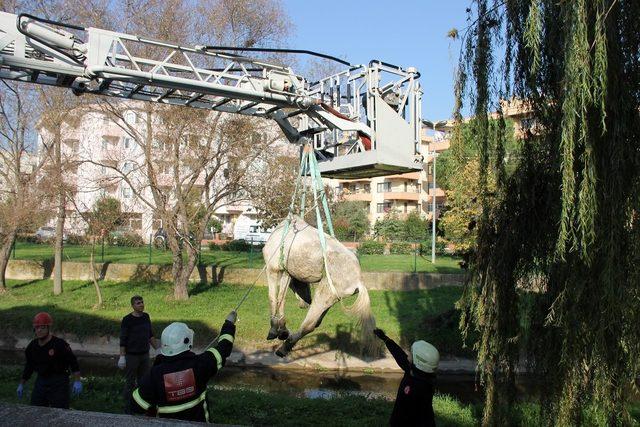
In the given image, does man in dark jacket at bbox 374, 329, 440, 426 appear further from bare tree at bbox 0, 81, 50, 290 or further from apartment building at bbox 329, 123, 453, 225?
apartment building at bbox 329, 123, 453, 225

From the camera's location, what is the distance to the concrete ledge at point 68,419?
12.1 ft

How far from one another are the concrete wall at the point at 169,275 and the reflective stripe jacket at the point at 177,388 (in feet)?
59.7

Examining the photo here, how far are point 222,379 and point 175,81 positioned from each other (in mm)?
10250

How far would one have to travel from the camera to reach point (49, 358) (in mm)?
6629

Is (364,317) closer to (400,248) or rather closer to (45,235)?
(45,235)

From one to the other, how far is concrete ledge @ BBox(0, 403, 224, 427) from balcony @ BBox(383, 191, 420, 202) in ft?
172

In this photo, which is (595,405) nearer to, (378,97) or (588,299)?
(588,299)

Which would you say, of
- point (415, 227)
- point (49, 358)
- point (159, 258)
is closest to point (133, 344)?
point (49, 358)

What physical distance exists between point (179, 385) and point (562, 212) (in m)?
3.08

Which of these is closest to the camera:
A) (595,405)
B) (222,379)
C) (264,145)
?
(595,405)

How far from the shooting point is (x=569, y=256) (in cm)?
527

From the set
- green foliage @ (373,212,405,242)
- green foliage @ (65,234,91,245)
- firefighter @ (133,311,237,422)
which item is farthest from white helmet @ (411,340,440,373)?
green foliage @ (373,212,405,242)

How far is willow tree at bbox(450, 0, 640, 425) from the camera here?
4418 mm

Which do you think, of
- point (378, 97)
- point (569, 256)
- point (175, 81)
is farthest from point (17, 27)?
point (569, 256)
